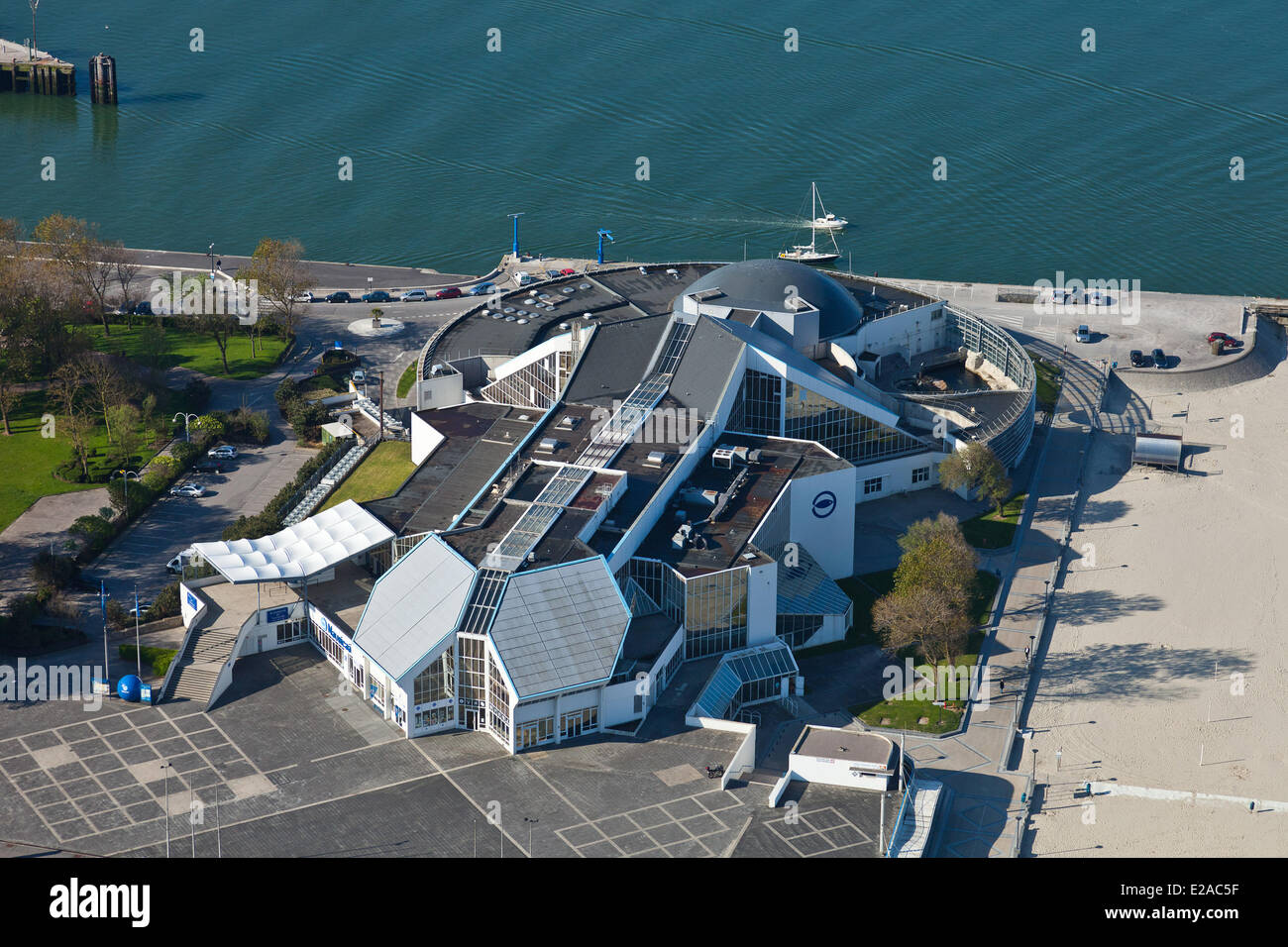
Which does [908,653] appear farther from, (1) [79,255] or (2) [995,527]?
(1) [79,255]

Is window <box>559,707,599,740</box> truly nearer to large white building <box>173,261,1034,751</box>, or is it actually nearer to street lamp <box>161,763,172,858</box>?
large white building <box>173,261,1034,751</box>

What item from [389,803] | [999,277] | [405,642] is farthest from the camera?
[999,277]

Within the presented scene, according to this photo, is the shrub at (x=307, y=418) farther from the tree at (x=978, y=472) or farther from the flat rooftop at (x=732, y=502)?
the tree at (x=978, y=472)

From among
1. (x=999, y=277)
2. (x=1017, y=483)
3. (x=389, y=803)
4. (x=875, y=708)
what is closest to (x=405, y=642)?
(x=389, y=803)

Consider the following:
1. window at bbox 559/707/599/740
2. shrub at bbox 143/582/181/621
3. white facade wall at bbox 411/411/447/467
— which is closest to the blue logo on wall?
window at bbox 559/707/599/740

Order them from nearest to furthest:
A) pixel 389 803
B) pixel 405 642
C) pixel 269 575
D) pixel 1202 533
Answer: pixel 389 803
pixel 405 642
pixel 269 575
pixel 1202 533

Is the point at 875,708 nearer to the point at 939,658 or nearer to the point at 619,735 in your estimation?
the point at 939,658
